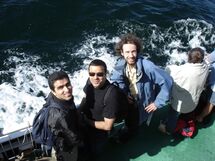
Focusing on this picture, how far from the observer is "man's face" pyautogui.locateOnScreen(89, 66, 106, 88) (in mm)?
4113

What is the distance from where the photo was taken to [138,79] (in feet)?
15.3

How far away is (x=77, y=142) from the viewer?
400cm

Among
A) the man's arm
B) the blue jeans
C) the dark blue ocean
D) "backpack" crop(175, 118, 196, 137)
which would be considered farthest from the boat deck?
the dark blue ocean

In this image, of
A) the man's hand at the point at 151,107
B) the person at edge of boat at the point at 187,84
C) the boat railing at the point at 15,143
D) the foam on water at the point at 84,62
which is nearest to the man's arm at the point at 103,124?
the man's hand at the point at 151,107

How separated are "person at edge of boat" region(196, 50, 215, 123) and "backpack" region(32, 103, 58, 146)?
2.80 meters

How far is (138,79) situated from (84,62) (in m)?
5.56

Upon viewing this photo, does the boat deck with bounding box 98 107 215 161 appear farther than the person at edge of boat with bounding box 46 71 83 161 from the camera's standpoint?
Yes

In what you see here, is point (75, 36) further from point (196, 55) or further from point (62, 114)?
point (62, 114)

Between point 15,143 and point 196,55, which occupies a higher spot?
point 196,55

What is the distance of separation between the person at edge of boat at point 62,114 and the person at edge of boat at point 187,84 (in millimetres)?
1814

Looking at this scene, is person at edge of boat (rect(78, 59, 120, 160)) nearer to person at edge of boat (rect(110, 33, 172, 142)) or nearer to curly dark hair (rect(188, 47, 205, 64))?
person at edge of boat (rect(110, 33, 172, 142))

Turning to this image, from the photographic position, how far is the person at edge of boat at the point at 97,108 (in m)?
4.16

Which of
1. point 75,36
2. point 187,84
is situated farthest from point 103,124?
point 75,36

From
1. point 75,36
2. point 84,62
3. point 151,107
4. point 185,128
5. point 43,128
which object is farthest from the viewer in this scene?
point 75,36
